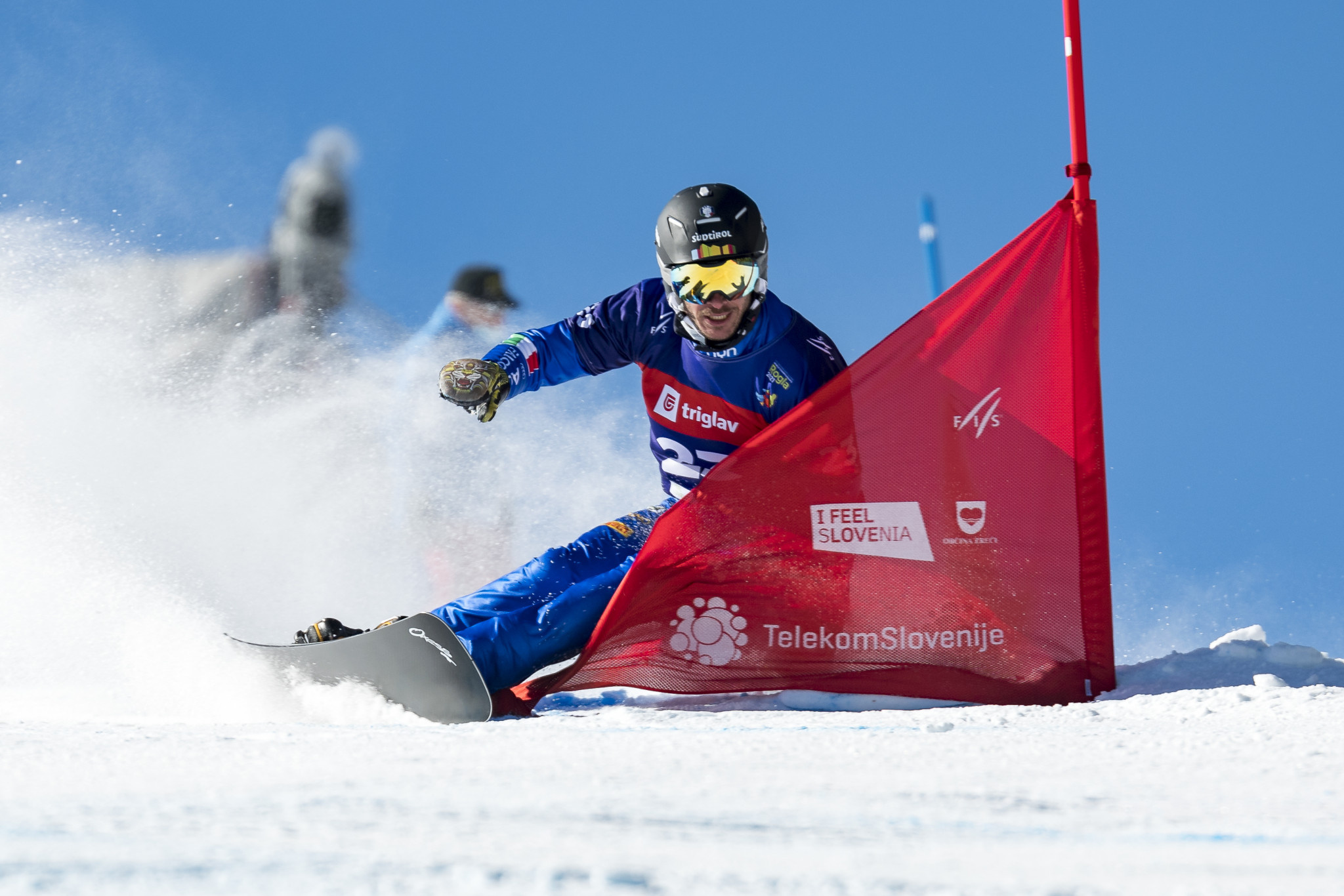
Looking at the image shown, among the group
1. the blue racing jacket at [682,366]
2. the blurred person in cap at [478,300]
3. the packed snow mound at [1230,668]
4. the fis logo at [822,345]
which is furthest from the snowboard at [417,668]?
the blurred person in cap at [478,300]

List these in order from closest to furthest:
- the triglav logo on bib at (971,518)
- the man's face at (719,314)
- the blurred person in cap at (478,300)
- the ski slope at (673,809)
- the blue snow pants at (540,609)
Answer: the ski slope at (673,809)
the blue snow pants at (540,609)
the triglav logo on bib at (971,518)
the man's face at (719,314)
the blurred person in cap at (478,300)

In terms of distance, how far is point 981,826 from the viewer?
164 centimetres

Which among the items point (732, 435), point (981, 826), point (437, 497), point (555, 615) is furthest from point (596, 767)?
point (437, 497)

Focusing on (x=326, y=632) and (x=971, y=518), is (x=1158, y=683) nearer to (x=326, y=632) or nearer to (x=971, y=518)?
(x=971, y=518)

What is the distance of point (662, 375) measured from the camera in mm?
3895

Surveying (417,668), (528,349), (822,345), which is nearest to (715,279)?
(822,345)

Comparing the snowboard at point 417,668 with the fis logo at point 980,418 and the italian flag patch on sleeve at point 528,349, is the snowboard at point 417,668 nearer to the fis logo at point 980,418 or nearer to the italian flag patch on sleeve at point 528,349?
the italian flag patch on sleeve at point 528,349

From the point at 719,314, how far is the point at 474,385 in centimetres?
85

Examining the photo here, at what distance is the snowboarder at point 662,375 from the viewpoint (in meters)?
3.47

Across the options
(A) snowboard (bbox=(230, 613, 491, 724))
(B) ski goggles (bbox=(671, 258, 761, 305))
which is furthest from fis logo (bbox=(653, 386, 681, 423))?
(A) snowboard (bbox=(230, 613, 491, 724))

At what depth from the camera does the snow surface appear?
4.36 ft

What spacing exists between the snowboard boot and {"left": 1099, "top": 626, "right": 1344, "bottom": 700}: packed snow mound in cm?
239

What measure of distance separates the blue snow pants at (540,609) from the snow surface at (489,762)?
27 cm

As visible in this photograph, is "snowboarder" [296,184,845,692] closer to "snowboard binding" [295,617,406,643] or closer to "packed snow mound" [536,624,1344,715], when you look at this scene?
"snowboard binding" [295,617,406,643]
